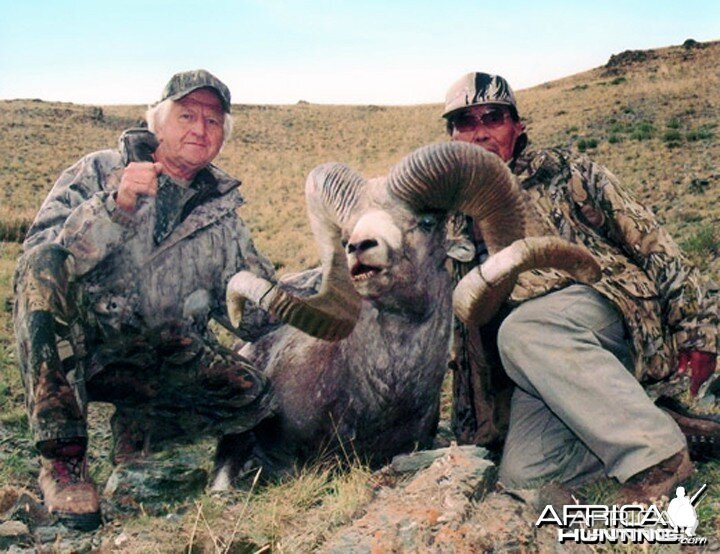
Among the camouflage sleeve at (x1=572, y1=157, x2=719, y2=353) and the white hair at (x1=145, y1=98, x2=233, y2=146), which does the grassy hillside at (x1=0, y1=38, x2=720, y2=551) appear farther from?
the white hair at (x1=145, y1=98, x2=233, y2=146)

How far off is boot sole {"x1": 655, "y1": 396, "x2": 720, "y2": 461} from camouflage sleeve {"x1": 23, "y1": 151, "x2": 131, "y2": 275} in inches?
133

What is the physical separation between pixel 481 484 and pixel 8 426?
3.77 metres

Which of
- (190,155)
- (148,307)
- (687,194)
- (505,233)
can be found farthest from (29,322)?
(687,194)

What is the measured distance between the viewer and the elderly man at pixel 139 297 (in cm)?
451

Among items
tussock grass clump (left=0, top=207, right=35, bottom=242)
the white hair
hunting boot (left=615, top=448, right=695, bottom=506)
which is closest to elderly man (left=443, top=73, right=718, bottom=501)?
hunting boot (left=615, top=448, right=695, bottom=506)

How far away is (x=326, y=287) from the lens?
5062mm

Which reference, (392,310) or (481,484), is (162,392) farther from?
(481,484)

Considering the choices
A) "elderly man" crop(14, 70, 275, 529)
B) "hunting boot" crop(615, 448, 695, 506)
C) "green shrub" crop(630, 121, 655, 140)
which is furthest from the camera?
"green shrub" crop(630, 121, 655, 140)

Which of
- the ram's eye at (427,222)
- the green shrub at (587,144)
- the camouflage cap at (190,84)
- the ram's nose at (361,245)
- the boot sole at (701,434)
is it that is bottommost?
the boot sole at (701,434)

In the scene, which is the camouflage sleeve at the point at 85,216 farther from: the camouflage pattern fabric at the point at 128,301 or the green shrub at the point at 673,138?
the green shrub at the point at 673,138

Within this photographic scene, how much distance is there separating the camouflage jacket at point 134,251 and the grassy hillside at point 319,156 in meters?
1.05

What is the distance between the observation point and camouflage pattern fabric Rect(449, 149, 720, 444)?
4906mm

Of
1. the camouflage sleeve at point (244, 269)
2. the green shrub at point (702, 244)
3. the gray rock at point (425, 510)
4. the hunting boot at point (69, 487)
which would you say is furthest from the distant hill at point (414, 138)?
the hunting boot at point (69, 487)

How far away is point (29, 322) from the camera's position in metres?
4.60
